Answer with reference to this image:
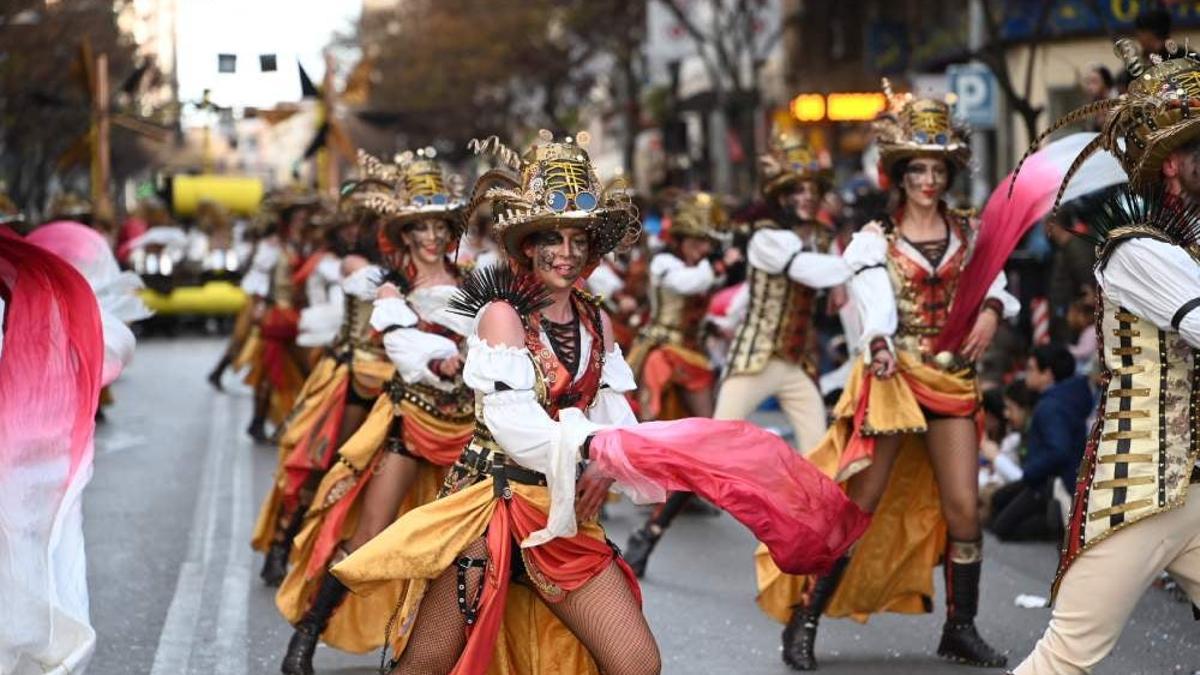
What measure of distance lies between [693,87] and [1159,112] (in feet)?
152

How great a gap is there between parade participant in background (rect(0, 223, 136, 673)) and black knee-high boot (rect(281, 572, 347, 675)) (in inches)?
57.5

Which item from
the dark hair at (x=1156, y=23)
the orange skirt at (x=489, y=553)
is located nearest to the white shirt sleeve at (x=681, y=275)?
the dark hair at (x=1156, y=23)

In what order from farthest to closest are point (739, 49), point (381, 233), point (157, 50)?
point (157, 50) → point (739, 49) → point (381, 233)

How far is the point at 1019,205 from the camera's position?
7.41m

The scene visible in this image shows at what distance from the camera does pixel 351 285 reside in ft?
31.4

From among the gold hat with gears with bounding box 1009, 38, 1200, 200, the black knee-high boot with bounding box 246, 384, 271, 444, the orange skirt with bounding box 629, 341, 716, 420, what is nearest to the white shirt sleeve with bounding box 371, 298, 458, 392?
the gold hat with gears with bounding box 1009, 38, 1200, 200

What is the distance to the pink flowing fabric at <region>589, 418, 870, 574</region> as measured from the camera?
5.30 metres

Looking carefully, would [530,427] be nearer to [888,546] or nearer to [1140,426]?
[1140,426]

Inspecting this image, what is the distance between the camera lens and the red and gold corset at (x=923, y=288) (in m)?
8.00

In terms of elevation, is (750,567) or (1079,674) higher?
(1079,674)

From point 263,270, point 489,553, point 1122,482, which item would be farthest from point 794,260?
point 263,270

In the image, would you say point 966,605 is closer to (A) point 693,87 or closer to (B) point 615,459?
(B) point 615,459

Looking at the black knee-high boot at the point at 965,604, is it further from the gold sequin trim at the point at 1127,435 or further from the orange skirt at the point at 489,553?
the orange skirt at the point at 489,553

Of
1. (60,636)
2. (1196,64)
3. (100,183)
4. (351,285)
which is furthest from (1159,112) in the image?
(100,183)
